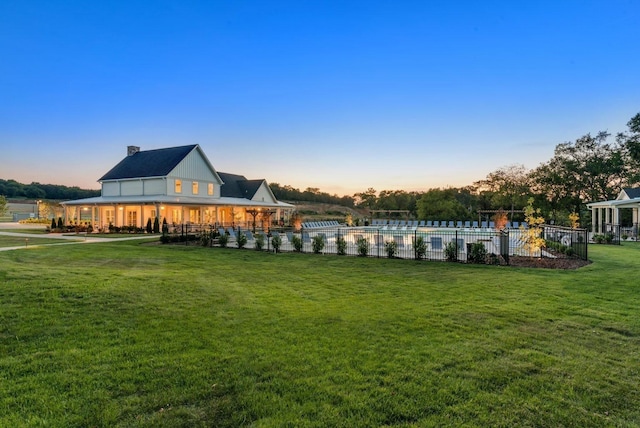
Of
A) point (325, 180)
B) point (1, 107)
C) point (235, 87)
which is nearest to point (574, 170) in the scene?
point (325, 180)

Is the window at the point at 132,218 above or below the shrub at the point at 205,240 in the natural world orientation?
above

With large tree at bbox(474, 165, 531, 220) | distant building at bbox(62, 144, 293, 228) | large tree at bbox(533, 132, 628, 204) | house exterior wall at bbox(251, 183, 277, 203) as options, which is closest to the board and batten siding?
distant building at bbox(62, 144, 293, 228)

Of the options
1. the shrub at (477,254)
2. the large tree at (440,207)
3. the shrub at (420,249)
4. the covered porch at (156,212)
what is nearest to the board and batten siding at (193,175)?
the covered porch at (156,212)

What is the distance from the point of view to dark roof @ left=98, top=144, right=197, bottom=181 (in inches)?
1252

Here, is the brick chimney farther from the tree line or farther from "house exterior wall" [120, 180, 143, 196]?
the tree line

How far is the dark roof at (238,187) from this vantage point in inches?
1566

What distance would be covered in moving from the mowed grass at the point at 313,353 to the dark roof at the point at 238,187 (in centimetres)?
3140

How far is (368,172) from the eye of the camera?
45375mm

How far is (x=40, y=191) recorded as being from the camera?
230 feet

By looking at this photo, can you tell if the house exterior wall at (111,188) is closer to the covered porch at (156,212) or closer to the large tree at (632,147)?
the covered porch at (156,212)

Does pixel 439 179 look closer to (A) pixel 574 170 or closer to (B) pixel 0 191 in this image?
(A) pixel 574 170

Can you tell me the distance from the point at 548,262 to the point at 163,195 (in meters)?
29.5

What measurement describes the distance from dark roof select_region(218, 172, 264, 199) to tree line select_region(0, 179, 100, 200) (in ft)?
145

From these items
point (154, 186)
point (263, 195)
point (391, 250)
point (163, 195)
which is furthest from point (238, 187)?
point (391, 250)
